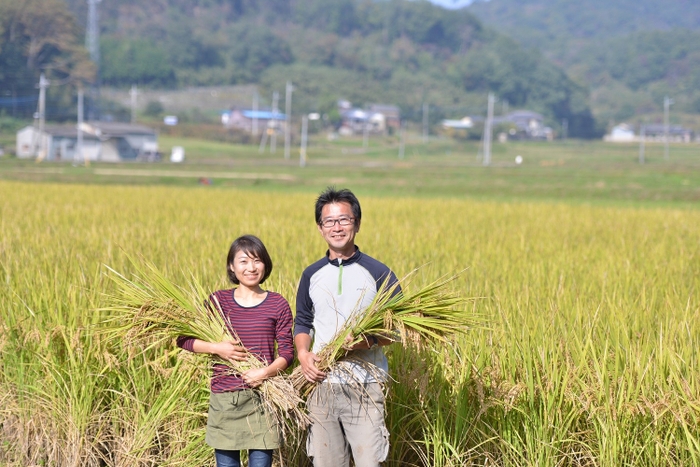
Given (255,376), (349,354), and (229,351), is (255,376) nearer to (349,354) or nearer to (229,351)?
(229,351)

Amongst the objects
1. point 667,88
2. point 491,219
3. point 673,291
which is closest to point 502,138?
point 667,88

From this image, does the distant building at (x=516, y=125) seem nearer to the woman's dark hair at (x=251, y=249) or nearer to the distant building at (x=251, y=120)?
the distant building at (x=251, y=120)

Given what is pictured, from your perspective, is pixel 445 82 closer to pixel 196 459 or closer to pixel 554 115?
pixel 554 115

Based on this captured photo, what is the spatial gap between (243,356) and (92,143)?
5716cm

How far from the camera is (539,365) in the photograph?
3.48 m

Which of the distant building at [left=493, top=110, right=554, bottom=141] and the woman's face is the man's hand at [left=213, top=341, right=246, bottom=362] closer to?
Answer: the woman's face

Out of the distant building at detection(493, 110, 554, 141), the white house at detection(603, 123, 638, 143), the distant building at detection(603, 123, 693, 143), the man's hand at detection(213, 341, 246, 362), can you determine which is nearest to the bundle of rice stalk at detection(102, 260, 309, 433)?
the man's hand at detection(213, 341, 246, 362)

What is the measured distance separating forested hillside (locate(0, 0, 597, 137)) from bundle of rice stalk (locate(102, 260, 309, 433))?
81873 mm

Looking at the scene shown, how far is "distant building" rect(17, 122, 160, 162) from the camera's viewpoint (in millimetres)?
54625

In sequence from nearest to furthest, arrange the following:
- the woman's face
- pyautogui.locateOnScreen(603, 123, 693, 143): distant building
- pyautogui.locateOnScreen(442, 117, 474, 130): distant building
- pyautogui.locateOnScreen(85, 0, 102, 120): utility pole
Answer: the woman's face → pyautogui.locateOnScreen(85, 0, 102, 120): utility pole → pyautogui.locateOnScreen(603, 123, 693, 143): distant building → pyautogui.locateOnScreen(442, 117, 474, 130): distant building

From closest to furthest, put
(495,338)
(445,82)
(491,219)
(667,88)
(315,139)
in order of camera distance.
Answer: (495,338) → (491,219) → (315,139) → (445,82) → (667,88)

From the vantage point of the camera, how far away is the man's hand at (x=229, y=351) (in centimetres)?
308

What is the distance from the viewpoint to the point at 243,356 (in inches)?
122

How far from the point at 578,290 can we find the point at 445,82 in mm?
121187
